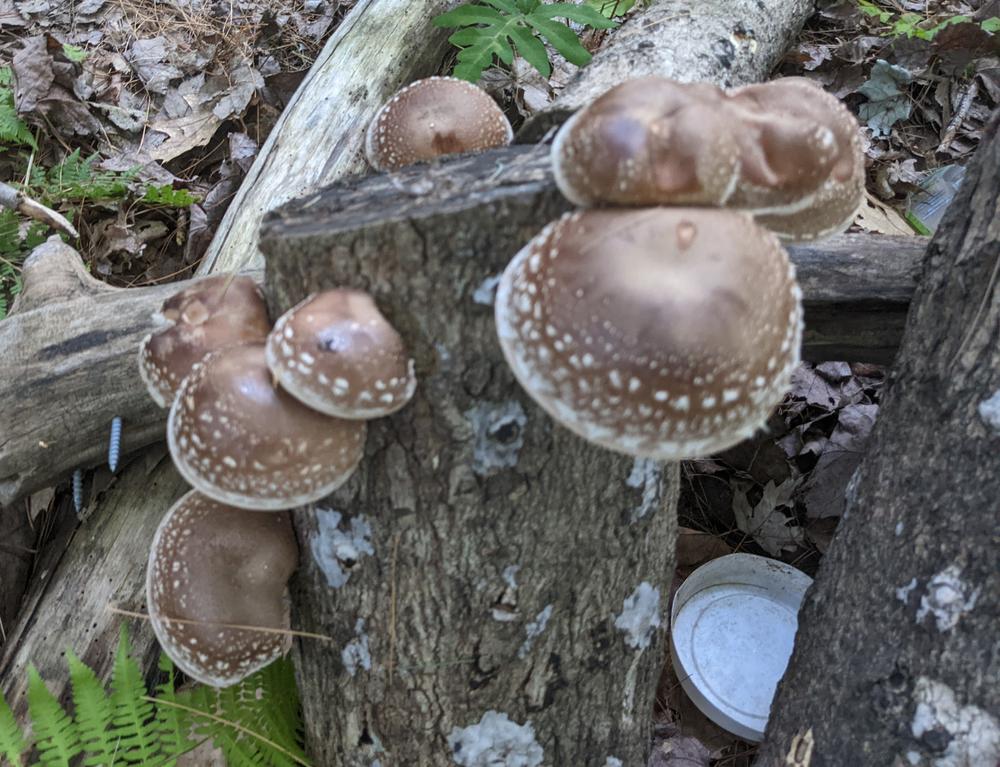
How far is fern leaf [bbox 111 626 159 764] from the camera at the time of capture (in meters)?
2.97

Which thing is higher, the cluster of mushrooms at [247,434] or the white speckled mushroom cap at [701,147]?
the white speckled mushroom cap at [701,147]

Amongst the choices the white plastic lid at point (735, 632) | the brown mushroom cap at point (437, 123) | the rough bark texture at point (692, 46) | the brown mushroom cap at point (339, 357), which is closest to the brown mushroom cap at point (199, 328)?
the brown mushroom cap at point (339, 357)

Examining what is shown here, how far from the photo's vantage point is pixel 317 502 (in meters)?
2.46

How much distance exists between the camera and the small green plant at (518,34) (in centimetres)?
394

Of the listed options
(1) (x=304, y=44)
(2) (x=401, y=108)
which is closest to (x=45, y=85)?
(1) (x=304, y=44)

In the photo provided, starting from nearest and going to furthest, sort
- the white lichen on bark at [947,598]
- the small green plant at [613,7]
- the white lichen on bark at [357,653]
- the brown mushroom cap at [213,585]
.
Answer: the white lichen on bark at [947,598], the brown mushroom cap at [213,585], the white lichen on bark at [357,653], the small green plant at [613,7]

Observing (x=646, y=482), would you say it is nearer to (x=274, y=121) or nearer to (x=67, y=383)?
(x=67, y=383)

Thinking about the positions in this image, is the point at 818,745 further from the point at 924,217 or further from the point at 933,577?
the point at 924,217

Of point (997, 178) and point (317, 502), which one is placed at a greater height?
point (997, 178)

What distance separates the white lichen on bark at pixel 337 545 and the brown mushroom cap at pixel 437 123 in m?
1.36

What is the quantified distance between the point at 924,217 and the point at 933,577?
362 centimetres

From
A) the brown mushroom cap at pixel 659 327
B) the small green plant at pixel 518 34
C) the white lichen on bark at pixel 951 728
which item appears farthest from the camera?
the small green plant at pixel 518 34

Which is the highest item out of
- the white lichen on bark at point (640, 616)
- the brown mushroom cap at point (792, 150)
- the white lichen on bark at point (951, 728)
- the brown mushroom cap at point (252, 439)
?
the brown mushroom cap at point (792, 150)

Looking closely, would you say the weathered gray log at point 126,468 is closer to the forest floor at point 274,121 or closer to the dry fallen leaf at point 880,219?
the forest floor at point 274,121
